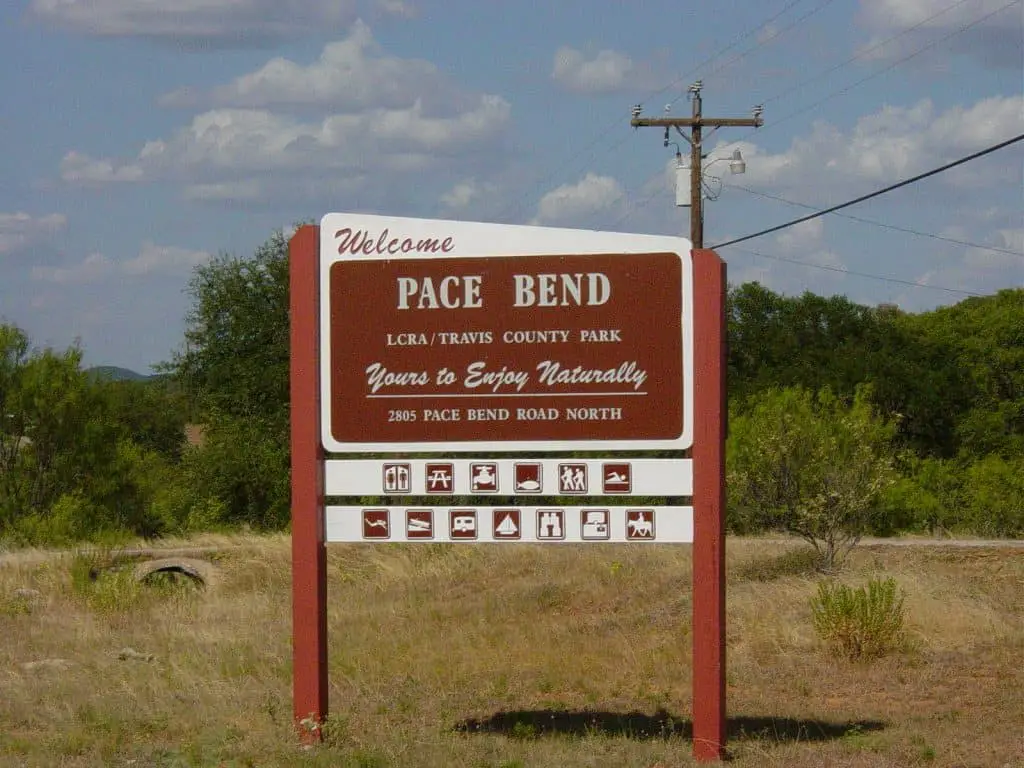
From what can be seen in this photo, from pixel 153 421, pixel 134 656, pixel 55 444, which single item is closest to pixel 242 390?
pixel 55 444

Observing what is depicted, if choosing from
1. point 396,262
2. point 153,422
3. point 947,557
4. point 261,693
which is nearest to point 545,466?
point 396,262

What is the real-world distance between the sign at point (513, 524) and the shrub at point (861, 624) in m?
3.32

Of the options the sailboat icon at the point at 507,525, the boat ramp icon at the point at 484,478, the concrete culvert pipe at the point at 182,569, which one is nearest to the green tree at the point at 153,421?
the concrete culvert pipe at the point at 182,569

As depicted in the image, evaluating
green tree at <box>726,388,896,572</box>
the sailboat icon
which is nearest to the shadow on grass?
the sailboat icon

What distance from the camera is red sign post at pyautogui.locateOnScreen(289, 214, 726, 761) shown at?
7.14 metres

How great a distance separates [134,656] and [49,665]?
687 mm

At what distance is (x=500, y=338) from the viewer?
24.4 feet

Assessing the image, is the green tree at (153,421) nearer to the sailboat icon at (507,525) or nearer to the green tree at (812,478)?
the green tree at (812,478)

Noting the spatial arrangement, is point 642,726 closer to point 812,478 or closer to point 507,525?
point 507,525

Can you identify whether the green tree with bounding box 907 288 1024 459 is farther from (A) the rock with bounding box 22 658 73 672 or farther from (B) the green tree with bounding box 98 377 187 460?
(A) the rock with bounding box 22 658 73 672

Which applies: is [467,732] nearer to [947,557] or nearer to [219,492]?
[947,557]

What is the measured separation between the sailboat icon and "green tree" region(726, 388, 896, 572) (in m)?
7.90

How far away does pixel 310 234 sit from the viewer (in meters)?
7.59

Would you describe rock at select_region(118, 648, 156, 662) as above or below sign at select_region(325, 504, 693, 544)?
below
